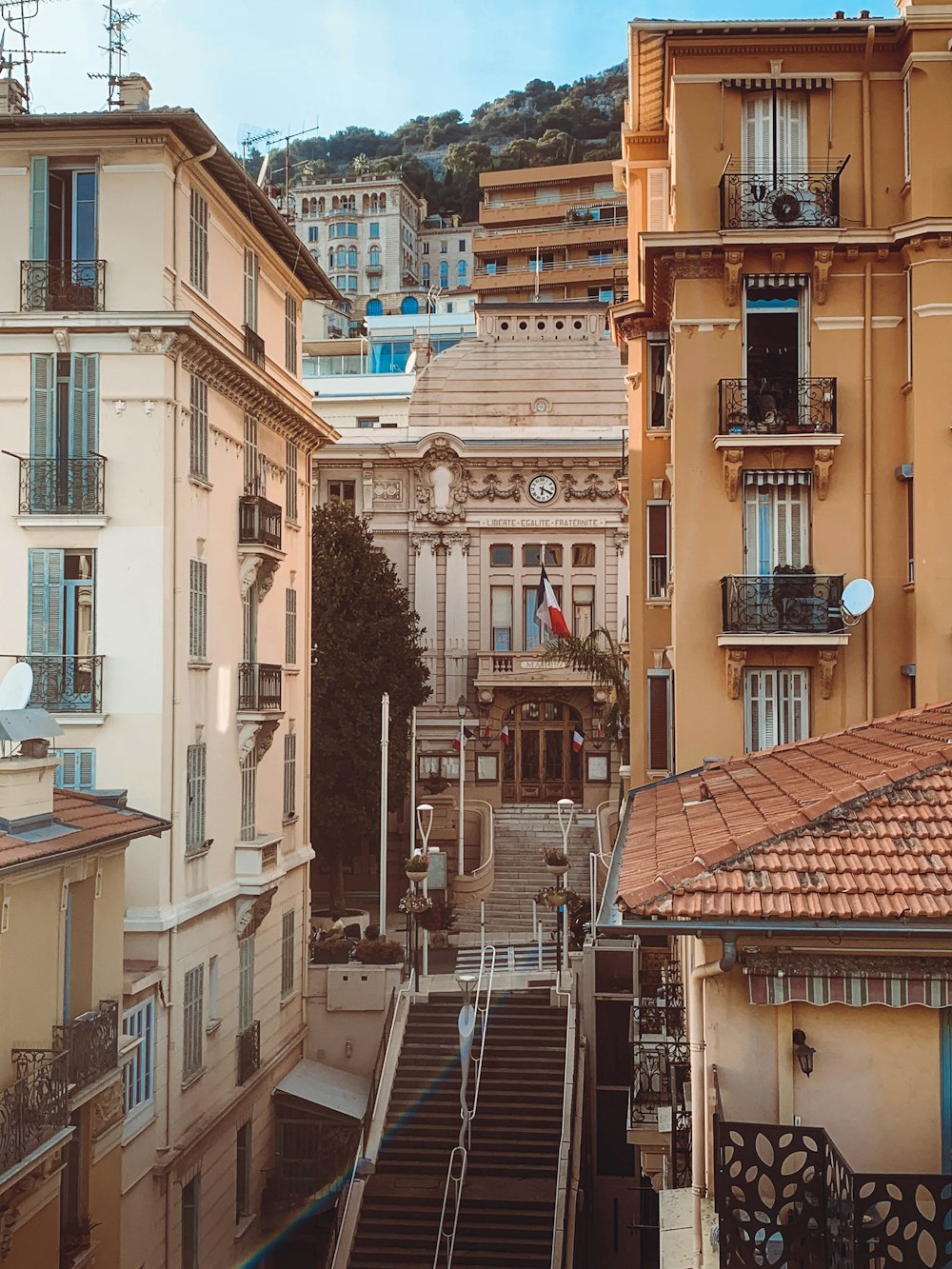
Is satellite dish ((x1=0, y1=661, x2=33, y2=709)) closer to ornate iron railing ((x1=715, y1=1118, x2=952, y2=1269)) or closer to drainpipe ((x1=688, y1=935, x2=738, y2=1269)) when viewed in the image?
drainpipe ((x1=688, y1=935, x2=738, y2=1269))

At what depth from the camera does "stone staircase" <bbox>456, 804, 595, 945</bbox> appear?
138ft

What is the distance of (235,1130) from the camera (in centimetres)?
2884

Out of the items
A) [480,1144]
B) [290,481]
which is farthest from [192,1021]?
[290,481]

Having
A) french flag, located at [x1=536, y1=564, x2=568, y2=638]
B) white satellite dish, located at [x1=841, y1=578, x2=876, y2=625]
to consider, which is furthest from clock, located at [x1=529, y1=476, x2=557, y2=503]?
white satellite dish, located at [x1=841, y1=578, x2=876, y2=625]

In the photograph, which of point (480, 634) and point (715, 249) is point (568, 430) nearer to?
point (480, 634)

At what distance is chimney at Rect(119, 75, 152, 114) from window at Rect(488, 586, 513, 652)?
27727mm

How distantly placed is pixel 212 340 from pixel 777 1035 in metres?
18.9

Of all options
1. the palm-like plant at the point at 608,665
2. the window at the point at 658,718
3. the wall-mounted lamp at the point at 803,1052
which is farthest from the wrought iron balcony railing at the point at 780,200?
the wall-mounted lamp at the point at 803,1052

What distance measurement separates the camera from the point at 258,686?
1222 inches

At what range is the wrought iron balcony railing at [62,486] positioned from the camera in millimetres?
25438

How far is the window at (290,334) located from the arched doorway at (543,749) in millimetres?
19530

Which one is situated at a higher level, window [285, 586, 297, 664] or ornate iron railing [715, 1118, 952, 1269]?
window [285, 586, 297, 664]

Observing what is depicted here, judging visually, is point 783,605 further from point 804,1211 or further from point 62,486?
point 804,1211

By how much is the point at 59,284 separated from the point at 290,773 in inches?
547
